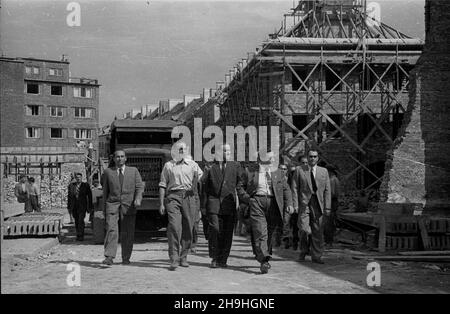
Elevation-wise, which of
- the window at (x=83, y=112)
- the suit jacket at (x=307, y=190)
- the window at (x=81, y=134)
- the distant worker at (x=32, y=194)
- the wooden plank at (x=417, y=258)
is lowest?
the wooden plank at (x=417, y=258)

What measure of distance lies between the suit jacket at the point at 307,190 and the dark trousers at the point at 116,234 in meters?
3.04

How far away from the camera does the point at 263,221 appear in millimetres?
8781

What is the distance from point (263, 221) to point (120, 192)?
2531 mm

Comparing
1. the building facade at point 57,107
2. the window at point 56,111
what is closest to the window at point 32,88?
the building facade at point 57,107

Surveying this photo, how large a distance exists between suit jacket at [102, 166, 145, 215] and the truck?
3.43 m

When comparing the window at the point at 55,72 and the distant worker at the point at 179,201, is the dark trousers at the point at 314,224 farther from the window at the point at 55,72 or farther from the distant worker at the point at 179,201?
the window at the point at 55,72

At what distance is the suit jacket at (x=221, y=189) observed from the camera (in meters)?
9.02

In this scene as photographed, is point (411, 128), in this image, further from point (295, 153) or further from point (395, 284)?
point (395, 284)

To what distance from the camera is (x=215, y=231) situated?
8.98 metres

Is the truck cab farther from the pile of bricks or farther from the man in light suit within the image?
the man in light suit

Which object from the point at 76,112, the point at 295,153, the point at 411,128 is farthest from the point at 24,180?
the point at 76,112

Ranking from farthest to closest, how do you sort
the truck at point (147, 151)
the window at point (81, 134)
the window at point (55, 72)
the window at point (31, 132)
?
1. the window at point (55, 72)
2. the window at point (81, 134)
3. the window at point (31, 132)
4. the truck at point (147, 151)

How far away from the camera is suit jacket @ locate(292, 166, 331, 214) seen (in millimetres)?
9750

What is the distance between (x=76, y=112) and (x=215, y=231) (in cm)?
5382
